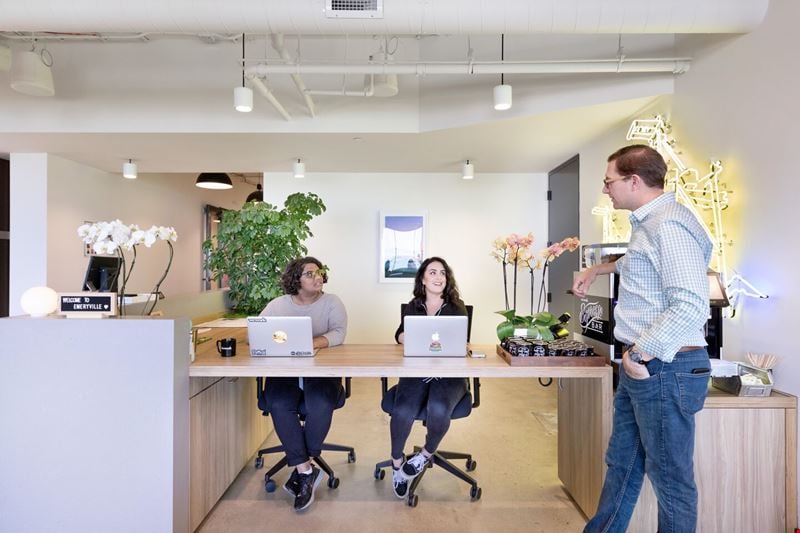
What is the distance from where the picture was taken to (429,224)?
5434 mm

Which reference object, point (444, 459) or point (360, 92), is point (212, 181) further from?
point (444, 459)

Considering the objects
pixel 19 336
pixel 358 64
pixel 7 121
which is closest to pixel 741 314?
pixel 358 64

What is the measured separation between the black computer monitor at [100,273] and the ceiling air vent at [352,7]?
1.69m

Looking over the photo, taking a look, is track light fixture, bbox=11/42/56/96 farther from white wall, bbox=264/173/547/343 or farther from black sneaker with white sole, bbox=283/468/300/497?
black sneaker with white sole, bbox=283/468/300/497

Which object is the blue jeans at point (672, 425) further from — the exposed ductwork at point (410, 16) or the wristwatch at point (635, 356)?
the exposed ductwork at point (410, 16)

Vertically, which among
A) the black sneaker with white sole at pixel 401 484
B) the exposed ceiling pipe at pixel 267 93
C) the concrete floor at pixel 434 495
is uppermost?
the exposed ceiling pipe at pixel 267 93

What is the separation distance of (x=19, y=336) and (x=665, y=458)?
102 inches

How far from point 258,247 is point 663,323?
3894 millimetres

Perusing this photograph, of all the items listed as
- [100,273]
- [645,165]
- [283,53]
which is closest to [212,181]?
[283,53]

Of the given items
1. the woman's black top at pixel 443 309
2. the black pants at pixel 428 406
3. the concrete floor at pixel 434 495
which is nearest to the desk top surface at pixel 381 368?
the black pants at pixel 428 406

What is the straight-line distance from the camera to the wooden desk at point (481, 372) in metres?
1.93

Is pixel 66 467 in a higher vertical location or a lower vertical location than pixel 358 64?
lower

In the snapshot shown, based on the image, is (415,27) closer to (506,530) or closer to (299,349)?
(299,349)

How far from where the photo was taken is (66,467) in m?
1.84
